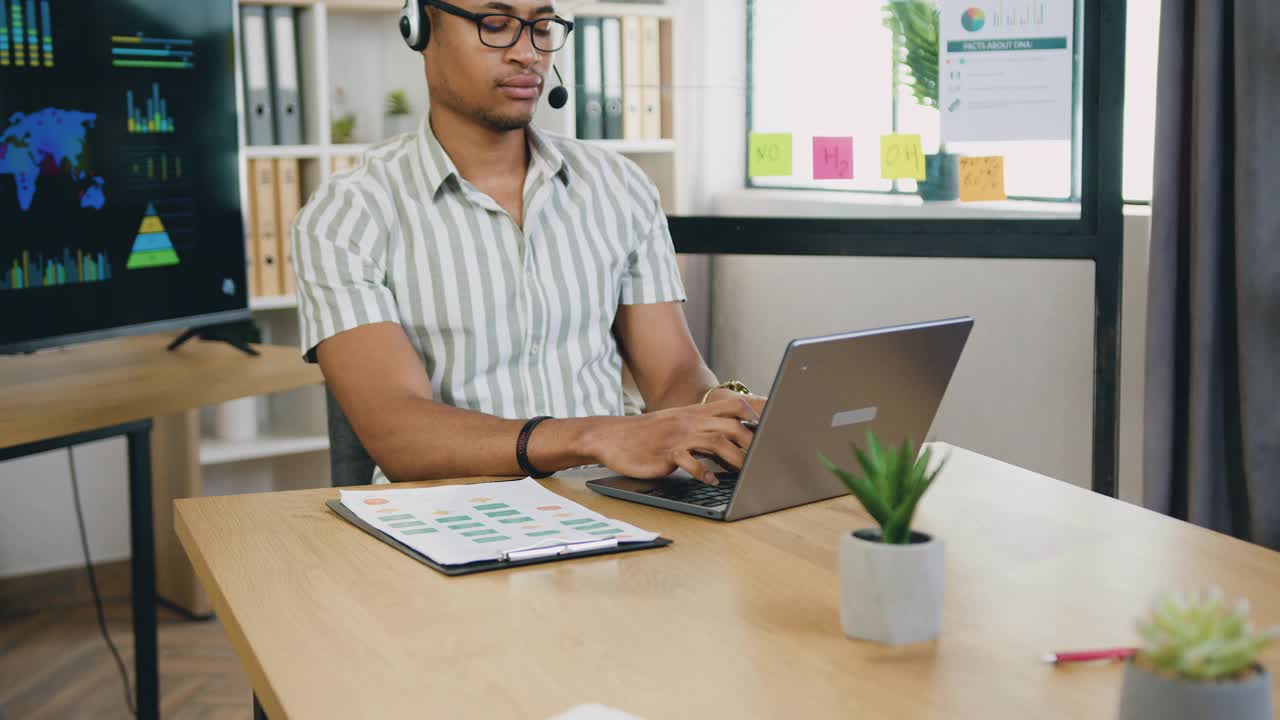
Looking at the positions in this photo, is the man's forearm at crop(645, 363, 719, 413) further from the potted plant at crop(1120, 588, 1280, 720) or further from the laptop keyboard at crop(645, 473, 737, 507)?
the potted plant at crop(1120, 588, 1280, 720)

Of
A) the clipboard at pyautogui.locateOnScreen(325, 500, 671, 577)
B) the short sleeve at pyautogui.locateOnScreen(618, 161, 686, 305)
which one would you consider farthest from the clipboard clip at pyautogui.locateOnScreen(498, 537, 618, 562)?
the short sleeve at pyautogui.locateOnScreen(618, 161, 686, 305)

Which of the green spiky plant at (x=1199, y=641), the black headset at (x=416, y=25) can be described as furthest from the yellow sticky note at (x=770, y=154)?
the green spiky plant at (x=1199, y=641)

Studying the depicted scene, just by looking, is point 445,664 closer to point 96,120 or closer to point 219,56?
point 96,120

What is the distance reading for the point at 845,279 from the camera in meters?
3.00

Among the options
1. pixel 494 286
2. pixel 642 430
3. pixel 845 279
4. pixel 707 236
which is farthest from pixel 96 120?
pixel 845 279

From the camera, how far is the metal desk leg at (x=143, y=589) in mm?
2252

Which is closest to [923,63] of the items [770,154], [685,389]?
[770,154]

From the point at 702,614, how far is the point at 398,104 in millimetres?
2690

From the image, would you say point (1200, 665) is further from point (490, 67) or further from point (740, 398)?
point (490, 67)

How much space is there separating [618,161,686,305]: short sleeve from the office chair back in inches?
18.6

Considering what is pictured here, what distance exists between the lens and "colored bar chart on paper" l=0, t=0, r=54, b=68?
212cm

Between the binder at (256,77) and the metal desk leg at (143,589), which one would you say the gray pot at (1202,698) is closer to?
the metal desk leg at (143,589)

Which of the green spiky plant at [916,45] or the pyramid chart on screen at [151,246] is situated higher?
the green spiky plant at [916,45]

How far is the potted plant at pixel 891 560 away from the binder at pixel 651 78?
6.03ft
